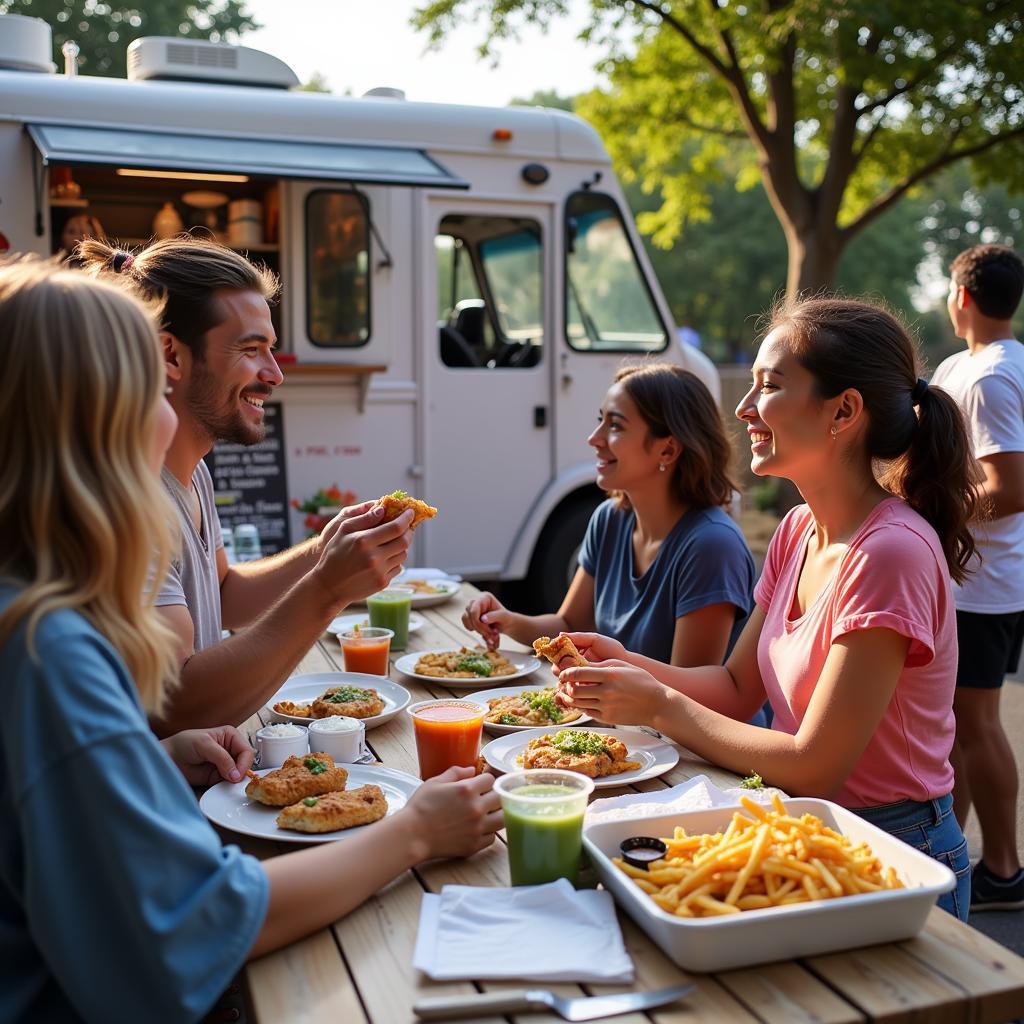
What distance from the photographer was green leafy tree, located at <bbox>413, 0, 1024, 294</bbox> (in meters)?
8.52

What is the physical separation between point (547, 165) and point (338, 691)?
5.11 m

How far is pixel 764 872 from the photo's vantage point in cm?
155

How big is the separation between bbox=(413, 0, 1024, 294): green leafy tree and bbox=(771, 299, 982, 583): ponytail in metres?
6.74

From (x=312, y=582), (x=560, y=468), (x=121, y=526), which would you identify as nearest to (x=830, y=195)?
(x=560, y=468)

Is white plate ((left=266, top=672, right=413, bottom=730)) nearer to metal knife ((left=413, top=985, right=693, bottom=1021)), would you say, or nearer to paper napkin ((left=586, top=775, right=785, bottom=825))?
paper napkin ((left=586, top=775, right=785, bottom=825))

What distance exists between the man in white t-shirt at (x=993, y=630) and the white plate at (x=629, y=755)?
6.32ft

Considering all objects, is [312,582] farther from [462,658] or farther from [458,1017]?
[458,1017]

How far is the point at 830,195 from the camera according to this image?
987 centimetres

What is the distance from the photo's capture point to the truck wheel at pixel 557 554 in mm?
7160

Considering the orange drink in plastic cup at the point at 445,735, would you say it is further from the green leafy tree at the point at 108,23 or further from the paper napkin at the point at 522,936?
the green leafy tree at the point at 108,23

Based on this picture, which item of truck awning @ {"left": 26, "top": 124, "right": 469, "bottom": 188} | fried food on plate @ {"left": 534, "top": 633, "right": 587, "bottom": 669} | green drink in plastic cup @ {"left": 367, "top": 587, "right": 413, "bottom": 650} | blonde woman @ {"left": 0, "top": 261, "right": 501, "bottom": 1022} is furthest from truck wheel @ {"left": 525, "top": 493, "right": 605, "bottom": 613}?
blonde woman @ {"left": 0, "top": 261, "right": 501, "bottom": 1022}

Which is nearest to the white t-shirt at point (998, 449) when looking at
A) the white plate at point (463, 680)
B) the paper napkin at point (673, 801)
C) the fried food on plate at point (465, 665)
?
the white plate at point (463, 680)

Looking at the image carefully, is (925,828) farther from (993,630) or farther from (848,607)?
(993,630)

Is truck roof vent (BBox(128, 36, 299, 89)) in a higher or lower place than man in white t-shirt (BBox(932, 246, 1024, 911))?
higher
